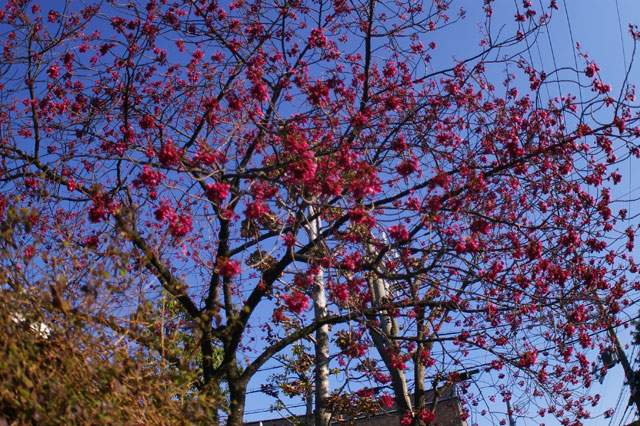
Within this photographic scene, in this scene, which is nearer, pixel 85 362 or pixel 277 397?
pixel 85 362

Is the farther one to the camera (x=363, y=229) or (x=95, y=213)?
(x=363, y=229)

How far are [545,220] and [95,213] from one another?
5.14 meters

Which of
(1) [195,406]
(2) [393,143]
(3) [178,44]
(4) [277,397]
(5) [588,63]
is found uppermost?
(3) [178,44]

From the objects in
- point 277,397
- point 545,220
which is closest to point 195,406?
point 545,220

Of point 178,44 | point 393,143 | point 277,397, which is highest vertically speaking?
point 178,44

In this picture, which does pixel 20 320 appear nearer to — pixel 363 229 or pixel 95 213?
pixel 95 213

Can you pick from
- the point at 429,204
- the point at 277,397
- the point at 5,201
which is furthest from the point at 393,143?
the point at 277,397

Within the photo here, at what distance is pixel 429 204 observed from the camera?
19.5 feet

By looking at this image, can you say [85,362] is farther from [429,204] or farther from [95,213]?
[429,204]

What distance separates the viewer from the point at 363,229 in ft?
20.7

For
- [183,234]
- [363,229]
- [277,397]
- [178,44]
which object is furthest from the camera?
[277,397]

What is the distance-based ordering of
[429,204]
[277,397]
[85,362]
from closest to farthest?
[85,362], [429,204], [277,397]

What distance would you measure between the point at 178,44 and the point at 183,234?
3455 millimetres

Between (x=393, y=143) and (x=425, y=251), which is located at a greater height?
(x=393, y=143)
